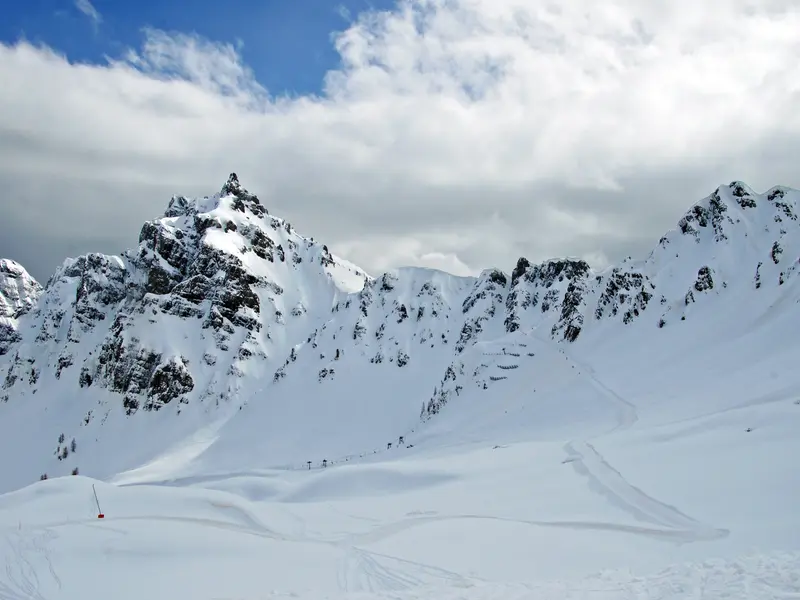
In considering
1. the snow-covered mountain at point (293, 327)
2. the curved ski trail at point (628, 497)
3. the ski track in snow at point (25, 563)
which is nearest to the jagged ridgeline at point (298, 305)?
the snow-covered mountain at point (293, 327)

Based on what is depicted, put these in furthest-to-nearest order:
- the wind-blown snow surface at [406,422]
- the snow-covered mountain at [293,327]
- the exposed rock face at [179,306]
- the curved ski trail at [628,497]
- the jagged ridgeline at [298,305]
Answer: the exposed rock face at [179,306] → the jagged ridgeline at [298,305] → the snow-covered mountain at [293,327] → the curved ski trail at [628,497] → the wind-blown snow surface at [406,422]

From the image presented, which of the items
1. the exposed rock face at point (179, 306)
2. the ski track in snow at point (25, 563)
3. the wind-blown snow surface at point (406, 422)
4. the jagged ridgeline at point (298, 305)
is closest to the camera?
the ski track in snow at point (25, 563)

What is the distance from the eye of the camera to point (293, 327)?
508 feet

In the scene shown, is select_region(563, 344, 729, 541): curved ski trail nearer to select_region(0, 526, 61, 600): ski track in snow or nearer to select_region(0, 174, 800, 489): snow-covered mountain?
select_region(0, 526, 61, 600): ski track in snow

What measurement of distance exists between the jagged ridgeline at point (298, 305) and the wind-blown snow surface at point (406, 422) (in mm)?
658

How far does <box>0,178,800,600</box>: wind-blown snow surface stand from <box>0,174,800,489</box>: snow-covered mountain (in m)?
0.57

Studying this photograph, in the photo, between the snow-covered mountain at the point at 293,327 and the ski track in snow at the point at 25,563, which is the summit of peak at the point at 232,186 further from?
the ski track in snow at the point at 25,563

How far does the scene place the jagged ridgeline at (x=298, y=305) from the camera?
310 ft

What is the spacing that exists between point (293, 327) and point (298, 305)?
7694mm

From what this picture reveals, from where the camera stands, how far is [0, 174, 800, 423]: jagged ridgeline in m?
94.5

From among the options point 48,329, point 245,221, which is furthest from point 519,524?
point 48,329

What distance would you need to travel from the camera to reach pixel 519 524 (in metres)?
21.0

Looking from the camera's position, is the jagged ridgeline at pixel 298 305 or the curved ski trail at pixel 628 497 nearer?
the curved ski trail at pixel 628 497

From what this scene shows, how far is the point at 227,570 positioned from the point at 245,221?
161750 mm
